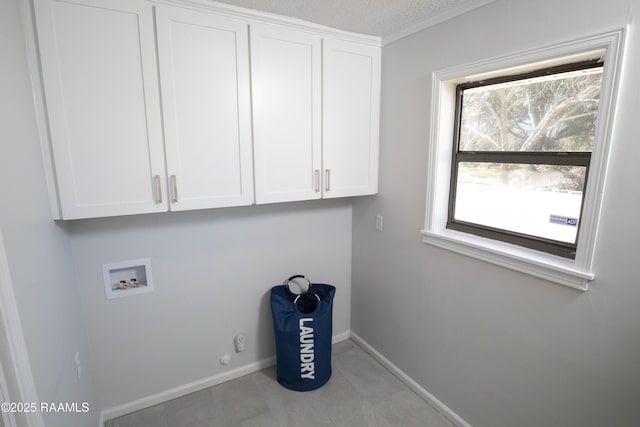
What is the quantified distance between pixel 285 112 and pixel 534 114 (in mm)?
1319

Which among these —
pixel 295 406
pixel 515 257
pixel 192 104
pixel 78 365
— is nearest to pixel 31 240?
pixel 78 365

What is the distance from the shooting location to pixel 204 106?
1722mm

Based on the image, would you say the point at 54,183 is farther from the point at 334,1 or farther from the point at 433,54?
the point at 433,54

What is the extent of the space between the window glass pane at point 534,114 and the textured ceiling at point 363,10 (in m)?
0.48

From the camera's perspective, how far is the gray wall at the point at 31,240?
1062mm

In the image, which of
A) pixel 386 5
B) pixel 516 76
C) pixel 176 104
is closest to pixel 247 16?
pixel 176 104

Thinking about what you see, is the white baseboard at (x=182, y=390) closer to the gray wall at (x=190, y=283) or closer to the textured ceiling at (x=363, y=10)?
the gray wall at (x=190, y=283)

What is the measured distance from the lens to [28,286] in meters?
1.13

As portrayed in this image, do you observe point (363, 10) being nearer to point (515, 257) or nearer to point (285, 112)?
point (285, 112)

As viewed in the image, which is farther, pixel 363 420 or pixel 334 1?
pixel 363 420

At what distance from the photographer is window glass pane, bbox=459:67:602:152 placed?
139cm

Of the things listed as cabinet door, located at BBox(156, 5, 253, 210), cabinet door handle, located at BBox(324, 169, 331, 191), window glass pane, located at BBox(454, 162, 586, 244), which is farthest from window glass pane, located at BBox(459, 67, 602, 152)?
cabinet door, located at BBox(156, 5, 253, 210)

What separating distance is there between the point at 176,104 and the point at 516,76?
5.66 feet

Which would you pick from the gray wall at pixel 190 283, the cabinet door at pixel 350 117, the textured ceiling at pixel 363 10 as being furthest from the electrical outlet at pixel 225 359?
the textured ceiling at pixel 363 10
